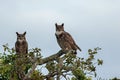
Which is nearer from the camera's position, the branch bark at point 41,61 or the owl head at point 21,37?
the branch bark at point 41,61

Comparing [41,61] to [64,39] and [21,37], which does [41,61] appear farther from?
[21,37]

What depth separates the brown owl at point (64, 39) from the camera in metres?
25.3

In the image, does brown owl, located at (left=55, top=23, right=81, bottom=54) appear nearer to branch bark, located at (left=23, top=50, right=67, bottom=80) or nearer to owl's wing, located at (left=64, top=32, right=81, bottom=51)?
owl's wing, located at (left=64, top=32, right=81, bottom=51)

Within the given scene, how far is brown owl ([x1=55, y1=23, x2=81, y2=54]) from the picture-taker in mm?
25312

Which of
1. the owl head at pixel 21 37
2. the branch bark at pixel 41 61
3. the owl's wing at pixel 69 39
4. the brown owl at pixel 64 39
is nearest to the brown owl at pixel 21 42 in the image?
the owl head at pixel 21 37

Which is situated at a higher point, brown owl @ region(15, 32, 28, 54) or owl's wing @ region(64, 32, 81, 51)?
brown owl @ region(15, 32, 28, 54)

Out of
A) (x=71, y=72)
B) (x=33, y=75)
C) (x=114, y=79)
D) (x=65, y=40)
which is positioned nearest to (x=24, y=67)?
(x=33, y=75)

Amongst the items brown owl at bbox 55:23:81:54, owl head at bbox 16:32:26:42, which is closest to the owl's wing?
brown owl at bbox 55:23:81:54

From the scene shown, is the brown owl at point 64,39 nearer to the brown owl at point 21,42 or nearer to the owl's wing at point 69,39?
the owl's wing at point 69,39

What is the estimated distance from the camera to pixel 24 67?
20.8 metres

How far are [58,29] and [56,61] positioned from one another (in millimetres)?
5752

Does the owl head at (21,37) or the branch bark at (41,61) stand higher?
the owl head at (21,37)

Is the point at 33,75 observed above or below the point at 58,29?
below

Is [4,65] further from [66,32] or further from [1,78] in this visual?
[66,32]
